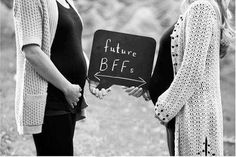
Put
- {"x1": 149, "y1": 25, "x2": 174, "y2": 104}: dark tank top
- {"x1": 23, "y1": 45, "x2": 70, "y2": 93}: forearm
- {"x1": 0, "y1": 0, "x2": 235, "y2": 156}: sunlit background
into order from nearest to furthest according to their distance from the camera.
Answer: {"x1": 23, "y1": 45, "x2": 70, "y2": 93}: forearm, {"x1": 149, "y1": 25, "x2": 174, "y2": 104}: dark tank top, {"x1": 0, "y1": 0, "x2": 235, "y2": 156}: sunlit background

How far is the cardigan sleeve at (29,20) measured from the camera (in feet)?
5.57

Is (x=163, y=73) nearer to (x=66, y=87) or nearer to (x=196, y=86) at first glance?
(x=196, y=86)

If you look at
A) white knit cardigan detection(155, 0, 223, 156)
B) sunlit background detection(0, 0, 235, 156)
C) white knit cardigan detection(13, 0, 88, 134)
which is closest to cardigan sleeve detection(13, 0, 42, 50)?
white knit cardigan detection(13, 0, 88, 134)

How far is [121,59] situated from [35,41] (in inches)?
18.0

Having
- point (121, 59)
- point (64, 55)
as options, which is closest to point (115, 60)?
point (121, 59)

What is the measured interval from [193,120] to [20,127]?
2.21ft

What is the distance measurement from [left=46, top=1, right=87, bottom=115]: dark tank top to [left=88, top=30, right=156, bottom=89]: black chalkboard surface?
0.14 m

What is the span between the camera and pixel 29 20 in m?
1.70

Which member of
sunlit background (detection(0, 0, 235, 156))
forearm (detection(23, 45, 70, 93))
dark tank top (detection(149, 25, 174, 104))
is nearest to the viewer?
forearm (detection(23, 45, 70, 93))

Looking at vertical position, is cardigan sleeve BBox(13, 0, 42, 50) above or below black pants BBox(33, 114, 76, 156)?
above

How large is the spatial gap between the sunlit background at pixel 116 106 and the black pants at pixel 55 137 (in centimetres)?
208

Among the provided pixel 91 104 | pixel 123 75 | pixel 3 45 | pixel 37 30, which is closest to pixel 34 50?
pixel 37 30

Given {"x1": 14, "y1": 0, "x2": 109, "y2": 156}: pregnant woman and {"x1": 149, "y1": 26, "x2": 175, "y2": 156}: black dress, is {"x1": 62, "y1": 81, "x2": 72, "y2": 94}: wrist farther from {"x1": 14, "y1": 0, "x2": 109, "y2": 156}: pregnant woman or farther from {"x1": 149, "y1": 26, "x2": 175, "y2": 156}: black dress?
{"x1": 149, "y1": 26, "x2": 175, "y2": 156}: black dress

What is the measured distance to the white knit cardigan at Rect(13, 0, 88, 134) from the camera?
170 centimetres
